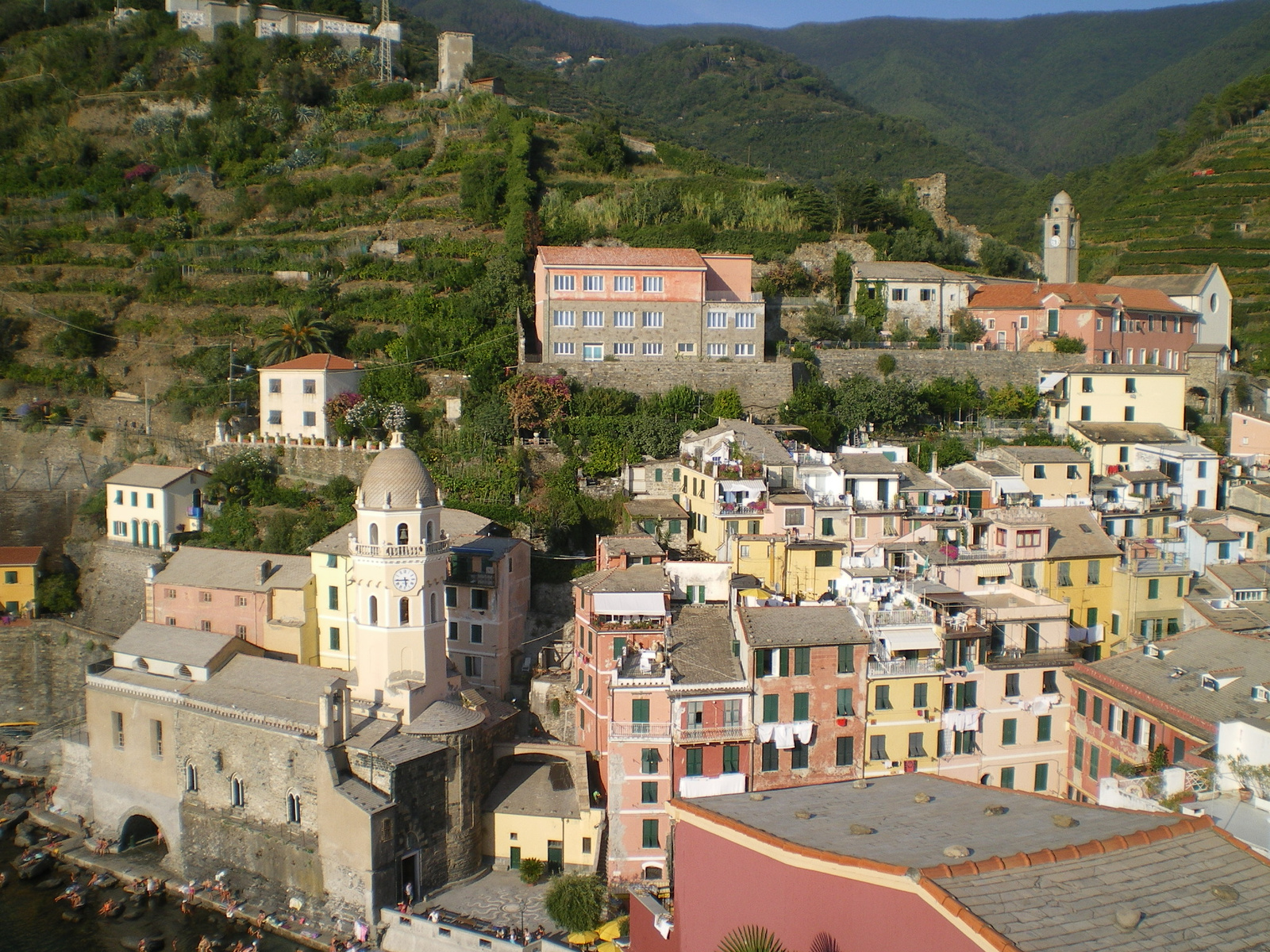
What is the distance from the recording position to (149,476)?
41.3 metres

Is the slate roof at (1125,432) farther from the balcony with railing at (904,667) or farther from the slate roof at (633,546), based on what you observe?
the slate roof at (633,546)

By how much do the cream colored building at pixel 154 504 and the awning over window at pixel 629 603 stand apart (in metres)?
18.7

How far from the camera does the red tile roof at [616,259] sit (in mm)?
44750

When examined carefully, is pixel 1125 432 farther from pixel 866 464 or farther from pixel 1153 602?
pixel 866 464

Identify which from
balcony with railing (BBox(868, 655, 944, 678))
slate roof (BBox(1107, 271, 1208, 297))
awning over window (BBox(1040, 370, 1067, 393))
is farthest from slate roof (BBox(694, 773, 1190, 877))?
slate roof (BBox(1107, 271, 1208, 297))

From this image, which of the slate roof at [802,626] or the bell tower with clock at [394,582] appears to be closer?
the slate roof at [802,626]

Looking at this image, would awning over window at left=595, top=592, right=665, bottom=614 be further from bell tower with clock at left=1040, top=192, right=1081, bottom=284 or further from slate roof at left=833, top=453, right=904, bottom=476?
bell tower with clock at left=1040, top=192, right=1081, bottom=284

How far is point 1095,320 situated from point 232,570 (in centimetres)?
3608

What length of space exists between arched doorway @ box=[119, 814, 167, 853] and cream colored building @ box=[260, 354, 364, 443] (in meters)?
14.8

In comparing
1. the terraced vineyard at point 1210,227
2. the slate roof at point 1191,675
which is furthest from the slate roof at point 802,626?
the terraced vineyard at point 1210,227

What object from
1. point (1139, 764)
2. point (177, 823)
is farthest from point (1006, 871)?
point (177, 823)

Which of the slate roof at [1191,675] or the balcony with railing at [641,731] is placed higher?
the slate roof at [1191,675]

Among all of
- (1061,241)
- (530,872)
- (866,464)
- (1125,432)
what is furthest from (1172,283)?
(530,872)

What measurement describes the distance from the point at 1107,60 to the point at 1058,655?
158 m
